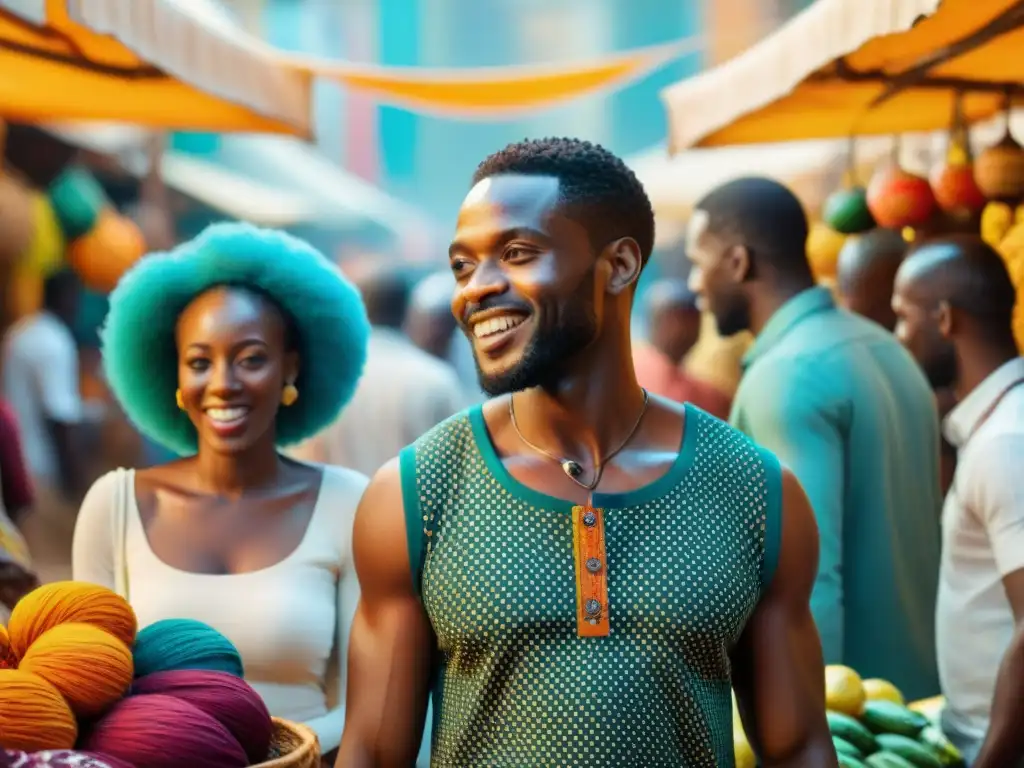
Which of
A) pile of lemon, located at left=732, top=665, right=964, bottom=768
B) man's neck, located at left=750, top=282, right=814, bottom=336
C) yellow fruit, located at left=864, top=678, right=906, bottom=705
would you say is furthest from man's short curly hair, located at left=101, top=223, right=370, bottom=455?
yellow fruit, located at left=864, top=678, right=906, bottom=705

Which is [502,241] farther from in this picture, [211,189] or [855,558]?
[211,189]

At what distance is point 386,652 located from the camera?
2.07 meters

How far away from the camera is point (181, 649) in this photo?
7.02 ft

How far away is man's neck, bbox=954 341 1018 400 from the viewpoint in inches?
142

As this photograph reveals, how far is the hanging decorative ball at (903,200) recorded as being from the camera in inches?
193

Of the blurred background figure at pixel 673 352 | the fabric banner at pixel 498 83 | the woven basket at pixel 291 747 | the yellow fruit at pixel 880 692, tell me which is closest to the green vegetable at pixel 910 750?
the yellow fruit at pixel 880 692

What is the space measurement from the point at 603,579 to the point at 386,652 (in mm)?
342

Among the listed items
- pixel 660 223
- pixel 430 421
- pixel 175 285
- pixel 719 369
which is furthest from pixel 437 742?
pixel 660 223

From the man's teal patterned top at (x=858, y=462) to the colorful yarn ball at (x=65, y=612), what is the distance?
210cm

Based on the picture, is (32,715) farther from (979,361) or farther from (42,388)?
(42,388)

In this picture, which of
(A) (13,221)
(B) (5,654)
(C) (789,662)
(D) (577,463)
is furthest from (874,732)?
(A) (13,221)

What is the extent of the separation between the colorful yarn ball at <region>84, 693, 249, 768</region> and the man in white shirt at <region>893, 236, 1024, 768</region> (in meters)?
1.79

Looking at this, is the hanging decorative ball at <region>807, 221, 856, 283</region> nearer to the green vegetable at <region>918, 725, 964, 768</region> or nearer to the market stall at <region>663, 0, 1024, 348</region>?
the market stall at <region>663, 0, 1024, 348</region>

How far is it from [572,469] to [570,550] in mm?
127
